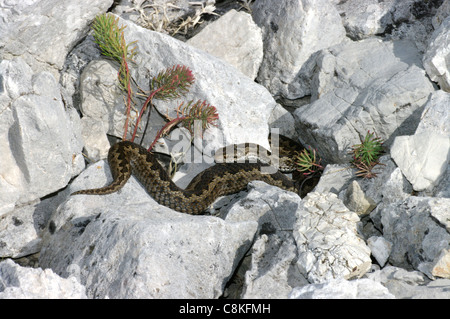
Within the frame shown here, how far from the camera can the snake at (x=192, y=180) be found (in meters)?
6.21

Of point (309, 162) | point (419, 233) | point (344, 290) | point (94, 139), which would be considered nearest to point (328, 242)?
point (344, 290)

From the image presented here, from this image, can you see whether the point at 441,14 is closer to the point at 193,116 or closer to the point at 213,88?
the point at 213,88

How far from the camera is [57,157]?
586cm

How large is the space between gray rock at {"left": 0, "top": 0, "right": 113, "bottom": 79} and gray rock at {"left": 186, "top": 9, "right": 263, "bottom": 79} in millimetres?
1470

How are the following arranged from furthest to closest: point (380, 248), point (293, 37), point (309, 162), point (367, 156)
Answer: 1. point (293, 37)
2. point (309, 162)
3. point (367, 156)
4. point (380, 248)

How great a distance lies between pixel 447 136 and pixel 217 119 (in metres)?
2.80

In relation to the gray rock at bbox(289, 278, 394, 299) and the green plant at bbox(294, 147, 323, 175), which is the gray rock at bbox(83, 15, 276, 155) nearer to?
the green plant at bbox(294, 147, 323, 175)

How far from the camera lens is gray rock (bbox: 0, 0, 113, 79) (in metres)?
6.35

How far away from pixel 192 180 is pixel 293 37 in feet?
8.48

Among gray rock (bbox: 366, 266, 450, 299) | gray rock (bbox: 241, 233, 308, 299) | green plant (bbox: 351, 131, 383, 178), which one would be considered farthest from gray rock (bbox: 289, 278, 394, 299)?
green plant (bbox: 351, 131, 383, 178)

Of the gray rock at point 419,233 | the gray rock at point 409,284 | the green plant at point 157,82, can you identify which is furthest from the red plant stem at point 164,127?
the gray rock at point 409,284

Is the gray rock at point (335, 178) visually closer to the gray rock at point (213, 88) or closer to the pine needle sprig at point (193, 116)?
the gray rock at point (213, 88)

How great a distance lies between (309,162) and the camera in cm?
666

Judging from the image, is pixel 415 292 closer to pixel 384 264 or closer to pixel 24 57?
pixel 384 264
